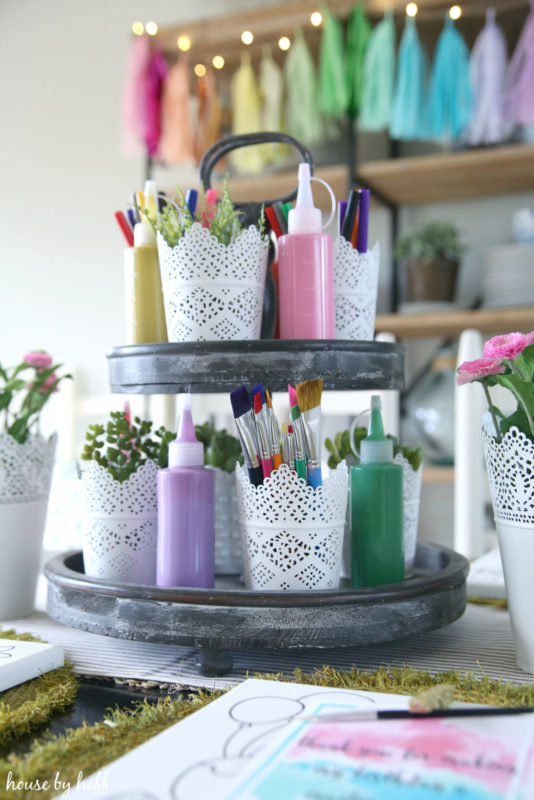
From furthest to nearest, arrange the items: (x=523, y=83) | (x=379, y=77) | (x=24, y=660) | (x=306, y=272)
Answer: (x=379, y=77)
(x=523, y=83)
(x=306, y=272)
(x=24, y=660)

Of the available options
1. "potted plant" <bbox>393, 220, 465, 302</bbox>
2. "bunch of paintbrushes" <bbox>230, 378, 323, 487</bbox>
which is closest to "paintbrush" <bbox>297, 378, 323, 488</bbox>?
"bunch of paintbrushes" <bbox>230, 378, 323, 487</bbox>

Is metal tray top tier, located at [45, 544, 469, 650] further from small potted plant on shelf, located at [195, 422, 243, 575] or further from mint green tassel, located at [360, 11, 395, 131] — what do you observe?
mint green tassel, located at [360, 11, 395, 131]

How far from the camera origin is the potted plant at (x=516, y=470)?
19.2 inches

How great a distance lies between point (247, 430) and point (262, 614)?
0.42 ft

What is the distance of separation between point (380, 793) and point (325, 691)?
135 millimetres

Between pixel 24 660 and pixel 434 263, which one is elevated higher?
pixel 434 263

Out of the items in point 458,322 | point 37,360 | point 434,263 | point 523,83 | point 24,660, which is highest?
point 523,83

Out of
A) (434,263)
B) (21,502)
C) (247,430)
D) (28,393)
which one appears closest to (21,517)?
(21,502)

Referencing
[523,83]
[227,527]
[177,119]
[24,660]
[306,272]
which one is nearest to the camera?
[24,660]

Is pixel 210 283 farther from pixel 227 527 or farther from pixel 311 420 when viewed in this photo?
pixel 227 527

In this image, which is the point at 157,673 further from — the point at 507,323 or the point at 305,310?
the point at 507,323

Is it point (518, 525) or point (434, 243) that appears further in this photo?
point (434, 243)

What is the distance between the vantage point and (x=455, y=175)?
5.30 ft

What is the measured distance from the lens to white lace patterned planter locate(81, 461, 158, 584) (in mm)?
596
